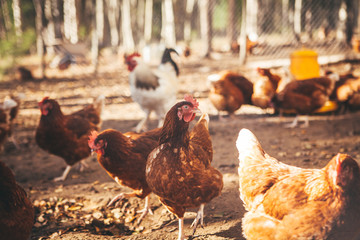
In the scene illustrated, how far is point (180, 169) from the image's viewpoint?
2.58 meters

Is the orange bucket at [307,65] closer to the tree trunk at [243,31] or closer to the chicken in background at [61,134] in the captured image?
the tree trunk at [243,31]

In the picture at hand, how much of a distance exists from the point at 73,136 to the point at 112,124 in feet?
7.23

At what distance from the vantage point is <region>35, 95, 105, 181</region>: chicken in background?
411cm

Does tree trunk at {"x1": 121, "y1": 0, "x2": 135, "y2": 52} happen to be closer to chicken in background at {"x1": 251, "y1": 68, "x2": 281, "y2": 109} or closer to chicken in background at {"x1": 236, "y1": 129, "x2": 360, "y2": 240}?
chicken in background at {"x1": 251, "y1": 68, "x2": 281, "y2": 109}

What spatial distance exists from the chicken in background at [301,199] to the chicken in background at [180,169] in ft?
1.25

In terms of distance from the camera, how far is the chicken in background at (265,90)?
20.5 feet

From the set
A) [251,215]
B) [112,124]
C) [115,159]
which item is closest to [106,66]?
[112,124]

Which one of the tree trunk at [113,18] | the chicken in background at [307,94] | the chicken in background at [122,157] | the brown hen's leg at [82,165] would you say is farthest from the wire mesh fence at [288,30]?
the chicken in background at [122,157]

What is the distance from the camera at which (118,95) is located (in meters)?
9.08

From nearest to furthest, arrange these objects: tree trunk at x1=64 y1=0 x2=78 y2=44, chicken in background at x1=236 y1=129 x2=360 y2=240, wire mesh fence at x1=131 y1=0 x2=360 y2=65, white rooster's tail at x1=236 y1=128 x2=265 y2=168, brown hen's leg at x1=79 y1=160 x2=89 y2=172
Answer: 1. chicken in background at x1=236 y1=129 x2=360 y2=240
2. white rooster's tail at x1=236 y1=128 x2=265 y2=168
3. brown hen's leg at x1=79 y1=160 x2=89 y2=172
4. wire mesh fence at x1=131 y1=0 x2=360 y2=65
5. tree trunk at x1=64 y1=0 x2=78 y2=44

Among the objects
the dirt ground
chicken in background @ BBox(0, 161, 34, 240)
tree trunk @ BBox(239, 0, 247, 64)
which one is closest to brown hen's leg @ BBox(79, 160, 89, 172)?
the dirt ground

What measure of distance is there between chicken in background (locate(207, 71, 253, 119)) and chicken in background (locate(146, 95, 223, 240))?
3386mm

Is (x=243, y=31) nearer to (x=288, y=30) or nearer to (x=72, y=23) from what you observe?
(x=72, y=23)

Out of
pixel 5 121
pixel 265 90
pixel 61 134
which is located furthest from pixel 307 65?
pixel 5 121
